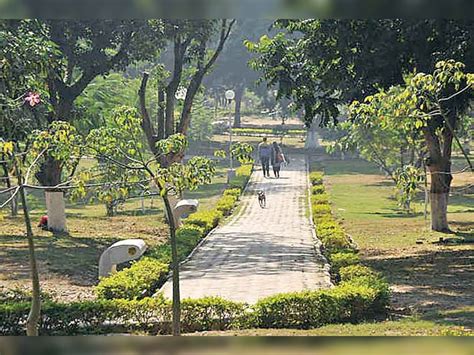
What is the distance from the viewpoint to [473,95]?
11.0 m

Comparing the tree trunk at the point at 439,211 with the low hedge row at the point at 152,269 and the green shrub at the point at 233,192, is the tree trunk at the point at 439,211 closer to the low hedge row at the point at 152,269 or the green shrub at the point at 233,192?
the low hedge row at the point at 152,269

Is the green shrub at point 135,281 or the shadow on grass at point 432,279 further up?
the green shrub at point 135,281

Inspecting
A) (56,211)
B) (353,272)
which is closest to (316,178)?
(56,211)

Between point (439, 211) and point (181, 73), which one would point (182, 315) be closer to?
point (439, 211)

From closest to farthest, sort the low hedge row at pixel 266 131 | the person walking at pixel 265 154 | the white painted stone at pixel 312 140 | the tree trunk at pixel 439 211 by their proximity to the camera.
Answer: the tree trunk at pixel 439 211 → the person walking at pixel 265 154 → the white painted stone at pixel 312 140 → the low hedge row at pixel 266 131

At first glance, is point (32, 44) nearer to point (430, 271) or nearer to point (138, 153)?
point (138, 153)

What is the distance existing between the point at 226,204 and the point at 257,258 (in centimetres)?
849

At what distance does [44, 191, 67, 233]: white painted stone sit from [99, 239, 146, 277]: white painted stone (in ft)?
14.4

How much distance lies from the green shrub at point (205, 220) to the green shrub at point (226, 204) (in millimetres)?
1471

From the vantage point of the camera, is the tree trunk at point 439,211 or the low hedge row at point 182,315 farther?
the tree trunk at point 439,211

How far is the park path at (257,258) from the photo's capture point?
9.92 metres

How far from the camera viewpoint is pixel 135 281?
363 inches

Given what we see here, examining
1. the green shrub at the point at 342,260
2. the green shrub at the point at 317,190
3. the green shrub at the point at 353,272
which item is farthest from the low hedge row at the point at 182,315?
the green shrub at the point at 317,190
